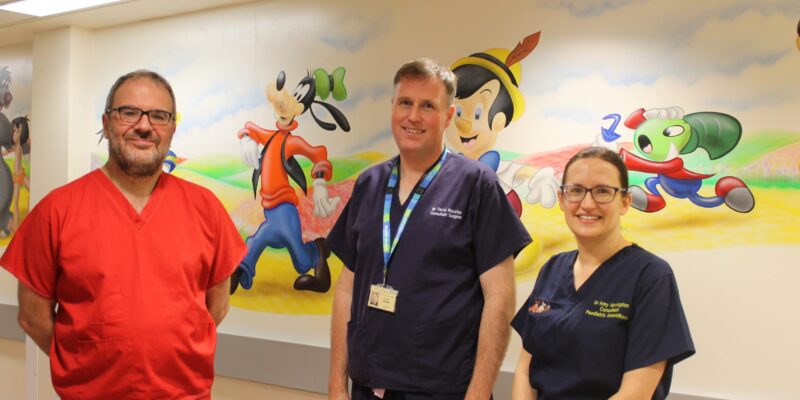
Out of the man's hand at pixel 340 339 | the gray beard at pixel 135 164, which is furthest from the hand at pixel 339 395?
the gray beard at pixel 135 164

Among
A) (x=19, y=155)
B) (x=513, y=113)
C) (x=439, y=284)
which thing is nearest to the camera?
(x=439, y=284)

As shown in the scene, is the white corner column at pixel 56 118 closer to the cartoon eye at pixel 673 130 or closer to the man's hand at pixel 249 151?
the man's hand at pixel 249 151

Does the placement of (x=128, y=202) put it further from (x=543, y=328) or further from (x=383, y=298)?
(x=543, y=328)

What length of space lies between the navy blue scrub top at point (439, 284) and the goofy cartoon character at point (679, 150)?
122 centimetres

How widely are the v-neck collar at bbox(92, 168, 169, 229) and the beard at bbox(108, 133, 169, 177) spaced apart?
7 centimetres

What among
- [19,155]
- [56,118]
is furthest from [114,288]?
[19,155]

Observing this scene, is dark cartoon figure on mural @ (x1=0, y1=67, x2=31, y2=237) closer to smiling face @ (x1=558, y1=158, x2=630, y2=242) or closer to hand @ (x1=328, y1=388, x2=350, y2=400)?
hand @ (x1=328, y1=388, x2=350, y2=400)

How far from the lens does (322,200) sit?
4250 millimetres

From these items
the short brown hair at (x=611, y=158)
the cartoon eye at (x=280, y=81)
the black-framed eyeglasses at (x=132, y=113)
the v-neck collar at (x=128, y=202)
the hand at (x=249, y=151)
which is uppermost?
the cartoon eye at (x=280, y=81)

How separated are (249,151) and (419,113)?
2.44 m

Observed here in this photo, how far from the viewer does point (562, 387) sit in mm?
1949

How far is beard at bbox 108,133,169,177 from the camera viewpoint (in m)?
2.35

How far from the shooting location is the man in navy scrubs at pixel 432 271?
2.21 m

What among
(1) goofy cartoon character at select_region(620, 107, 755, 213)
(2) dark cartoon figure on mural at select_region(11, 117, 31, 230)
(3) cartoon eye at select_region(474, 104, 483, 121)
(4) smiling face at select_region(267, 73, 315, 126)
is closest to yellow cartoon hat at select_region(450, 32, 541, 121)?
(3) cartoon eye at select_region(474, 104, 483, 121)
